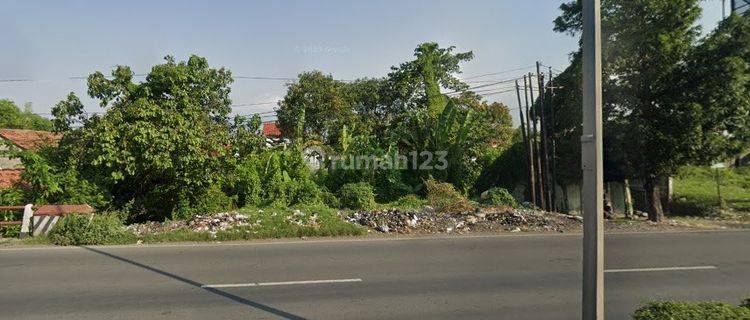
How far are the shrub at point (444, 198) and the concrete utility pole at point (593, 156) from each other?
540 inches

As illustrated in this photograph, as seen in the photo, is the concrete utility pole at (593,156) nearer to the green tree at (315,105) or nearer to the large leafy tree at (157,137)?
the large leafy tree at (157,137)

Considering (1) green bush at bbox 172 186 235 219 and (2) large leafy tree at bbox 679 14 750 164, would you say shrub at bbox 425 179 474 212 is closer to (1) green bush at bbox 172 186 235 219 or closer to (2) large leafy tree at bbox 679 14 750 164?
(1) green bush at bbox 172 186 235 219

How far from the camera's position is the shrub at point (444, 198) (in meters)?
17.8

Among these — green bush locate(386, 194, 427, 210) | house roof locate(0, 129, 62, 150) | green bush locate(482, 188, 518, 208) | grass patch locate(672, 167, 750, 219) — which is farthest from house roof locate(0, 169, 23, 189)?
grass patch locate(672, 167, 750, 219)

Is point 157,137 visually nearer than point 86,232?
No

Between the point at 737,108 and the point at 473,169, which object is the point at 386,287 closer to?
the point at 737,108

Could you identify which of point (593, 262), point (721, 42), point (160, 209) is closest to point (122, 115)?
point (160, 209)

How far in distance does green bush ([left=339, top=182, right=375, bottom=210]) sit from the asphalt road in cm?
653

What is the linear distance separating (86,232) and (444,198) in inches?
457

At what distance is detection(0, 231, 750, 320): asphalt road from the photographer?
A: 686 cm

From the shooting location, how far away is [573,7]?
19172 millimetres

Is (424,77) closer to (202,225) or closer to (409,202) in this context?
(409,202)

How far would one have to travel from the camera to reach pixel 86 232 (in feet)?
42.6

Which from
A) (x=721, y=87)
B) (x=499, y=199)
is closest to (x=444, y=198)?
(x=499, y=199)
